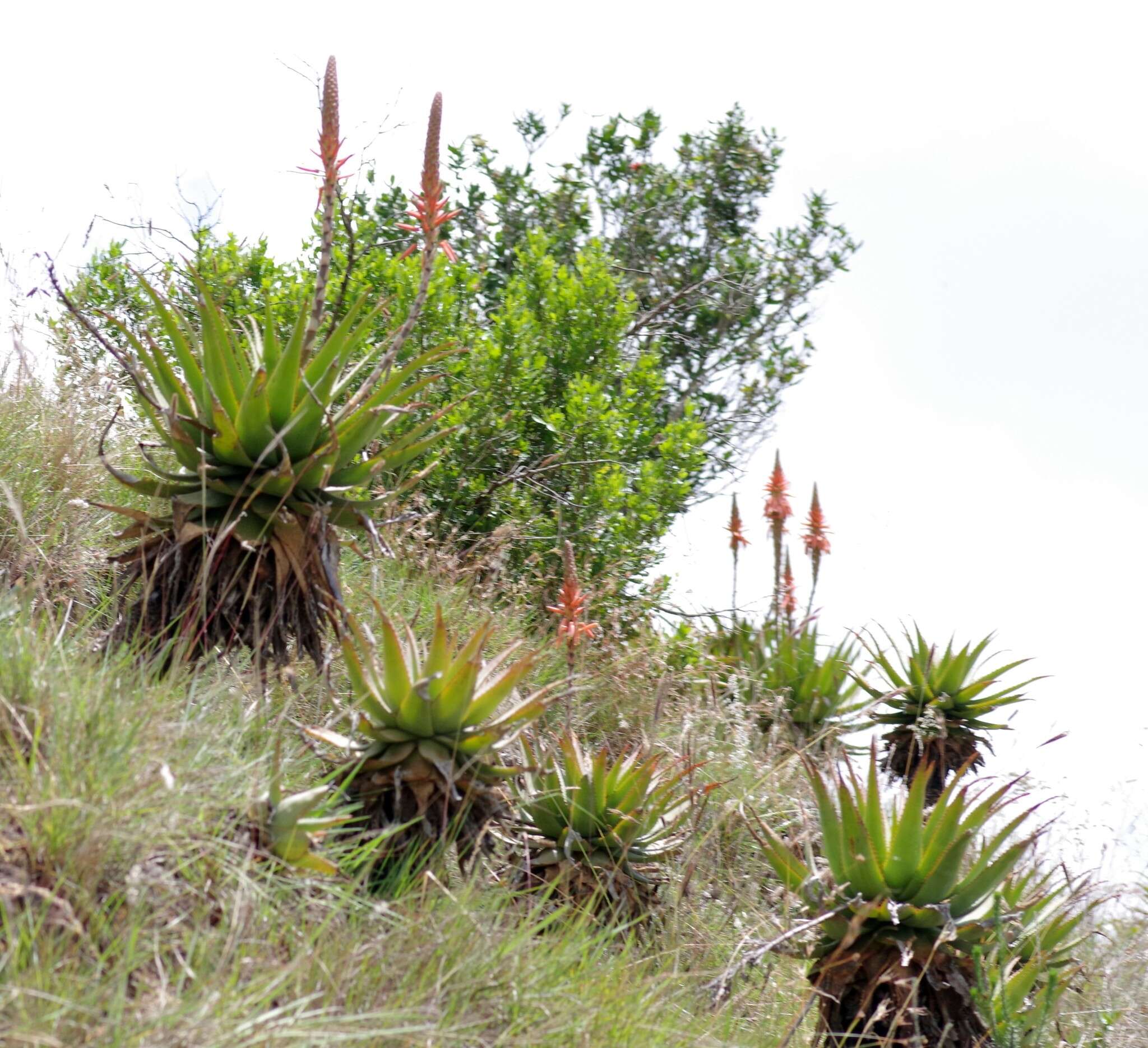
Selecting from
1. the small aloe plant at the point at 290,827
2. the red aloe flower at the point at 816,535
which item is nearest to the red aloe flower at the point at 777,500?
the red aloe flower at the point at 816,535

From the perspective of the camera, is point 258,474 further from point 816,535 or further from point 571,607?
point 816,535

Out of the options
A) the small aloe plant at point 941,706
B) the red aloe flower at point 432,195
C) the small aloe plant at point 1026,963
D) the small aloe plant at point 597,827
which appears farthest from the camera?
the small aloe plant at point 941,706

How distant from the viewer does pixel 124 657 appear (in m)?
3.97

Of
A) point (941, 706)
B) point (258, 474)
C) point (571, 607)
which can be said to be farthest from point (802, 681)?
point (258, 474)

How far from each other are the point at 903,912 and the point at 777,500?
5.80m

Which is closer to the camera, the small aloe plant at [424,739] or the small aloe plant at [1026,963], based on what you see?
the small aloe plant at [424,739]

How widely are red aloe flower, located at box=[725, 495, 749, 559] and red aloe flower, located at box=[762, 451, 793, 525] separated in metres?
0.27

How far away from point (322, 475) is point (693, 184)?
30.1ft

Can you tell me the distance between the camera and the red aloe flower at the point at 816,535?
9742 millimetres

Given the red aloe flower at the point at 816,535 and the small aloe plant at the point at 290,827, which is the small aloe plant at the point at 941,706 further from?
the small aloe plant at the point at 290,827

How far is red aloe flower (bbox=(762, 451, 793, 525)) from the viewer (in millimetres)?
9758

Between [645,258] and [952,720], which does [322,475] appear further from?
[645,258]

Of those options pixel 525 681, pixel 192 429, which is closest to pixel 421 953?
pixel 192 429

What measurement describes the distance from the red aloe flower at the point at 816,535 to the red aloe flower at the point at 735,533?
52 centimetres
